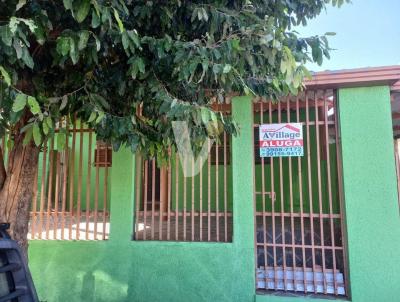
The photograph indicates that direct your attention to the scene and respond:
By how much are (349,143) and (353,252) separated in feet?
4.06

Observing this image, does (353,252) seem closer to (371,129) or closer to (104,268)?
(371,129)

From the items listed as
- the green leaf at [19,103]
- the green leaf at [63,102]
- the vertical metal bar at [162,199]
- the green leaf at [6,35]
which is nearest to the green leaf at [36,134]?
the green leaf at [19,103]

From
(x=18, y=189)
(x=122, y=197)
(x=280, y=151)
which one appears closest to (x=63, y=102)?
(x=18, y=189)

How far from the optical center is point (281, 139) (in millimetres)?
3971

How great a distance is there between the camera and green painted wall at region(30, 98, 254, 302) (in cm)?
379

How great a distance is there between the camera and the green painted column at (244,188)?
3.76 metres

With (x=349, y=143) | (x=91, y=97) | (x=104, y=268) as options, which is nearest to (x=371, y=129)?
(x=349, y=143)

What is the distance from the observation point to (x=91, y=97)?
2.47 m

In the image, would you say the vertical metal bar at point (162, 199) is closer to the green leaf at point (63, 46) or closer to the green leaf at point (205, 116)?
the green leaf at point (205, 116)

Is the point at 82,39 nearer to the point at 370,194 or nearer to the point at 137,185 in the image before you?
the point at 137,185

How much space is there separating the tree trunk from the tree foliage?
28cm

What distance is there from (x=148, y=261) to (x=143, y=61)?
2566 millimetres

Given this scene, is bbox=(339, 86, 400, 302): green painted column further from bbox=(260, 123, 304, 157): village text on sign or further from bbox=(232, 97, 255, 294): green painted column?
bbox=(232, 97, 255, 294): green painted column

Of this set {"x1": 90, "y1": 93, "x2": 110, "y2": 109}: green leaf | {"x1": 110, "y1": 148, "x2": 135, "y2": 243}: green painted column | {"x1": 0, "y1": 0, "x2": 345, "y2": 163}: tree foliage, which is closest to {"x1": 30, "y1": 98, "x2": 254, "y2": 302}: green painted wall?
{"x1": 110, "y1": 148, "x2": 135, "y2": 243}: green painted column
